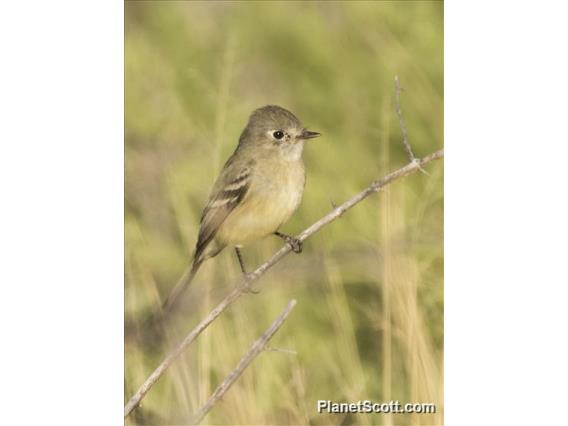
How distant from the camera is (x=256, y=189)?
18.3ft

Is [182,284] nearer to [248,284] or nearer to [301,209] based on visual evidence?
[248,284]

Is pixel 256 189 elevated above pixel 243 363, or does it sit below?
above

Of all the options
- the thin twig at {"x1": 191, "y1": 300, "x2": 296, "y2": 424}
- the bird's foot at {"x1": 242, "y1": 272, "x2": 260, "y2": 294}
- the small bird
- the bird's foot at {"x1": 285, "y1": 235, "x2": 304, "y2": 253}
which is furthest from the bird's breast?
the thin twig at {"x1": 191, "y1": 300, "x2": 296, "y2": 424}

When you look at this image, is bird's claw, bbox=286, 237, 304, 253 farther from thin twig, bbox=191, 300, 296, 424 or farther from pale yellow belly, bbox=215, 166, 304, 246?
thin twig, bbox=191, 300, 296, 424

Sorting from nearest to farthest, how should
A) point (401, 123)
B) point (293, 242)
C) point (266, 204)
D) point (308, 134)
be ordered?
point (401, 123) → point (293, 242) → point (266, 204) → point (308, 134)

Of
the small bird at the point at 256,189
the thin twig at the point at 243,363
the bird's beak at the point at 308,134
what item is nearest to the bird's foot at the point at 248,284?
the small bird at the point at 256,189

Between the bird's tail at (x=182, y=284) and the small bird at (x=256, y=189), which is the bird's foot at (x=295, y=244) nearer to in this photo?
the small bird at (x=256, y=189)

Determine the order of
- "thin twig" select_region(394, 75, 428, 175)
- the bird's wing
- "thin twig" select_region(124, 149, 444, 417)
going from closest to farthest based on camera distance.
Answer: "thin twig" select_region(124, 149, 444, 417) → "thin twig" select_region(394, 75, 428, 175) → the bird's wing

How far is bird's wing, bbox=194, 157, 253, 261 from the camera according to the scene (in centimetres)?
560

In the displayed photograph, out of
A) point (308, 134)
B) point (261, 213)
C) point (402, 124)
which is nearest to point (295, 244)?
point (261, 213)

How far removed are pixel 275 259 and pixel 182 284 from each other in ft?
1.93

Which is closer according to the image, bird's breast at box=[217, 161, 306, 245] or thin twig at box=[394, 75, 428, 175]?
thin twig at box=[394, 75, 428, 175]

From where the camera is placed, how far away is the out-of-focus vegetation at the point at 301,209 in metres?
5.36
